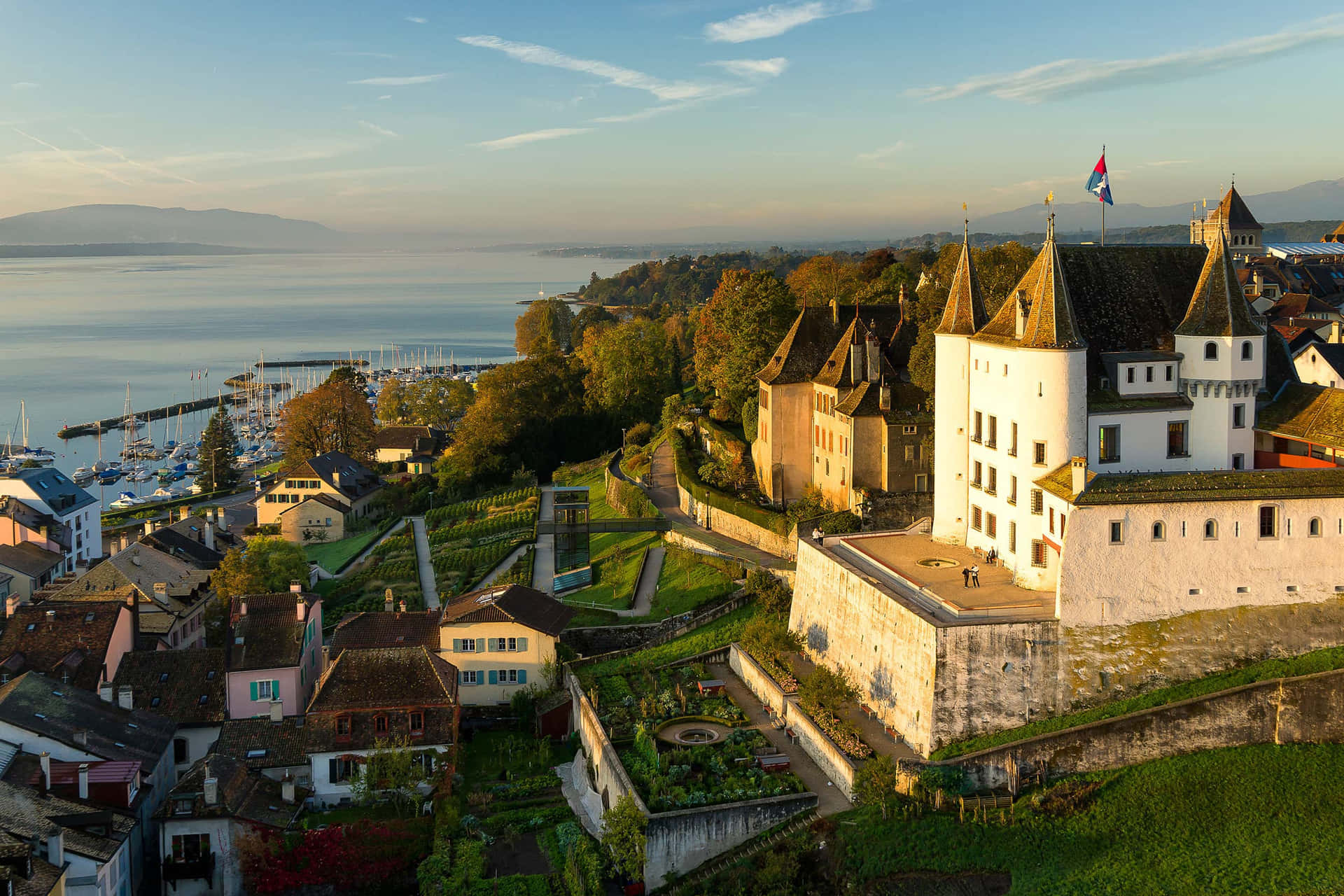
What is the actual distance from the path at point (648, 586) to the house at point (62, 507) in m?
31.2

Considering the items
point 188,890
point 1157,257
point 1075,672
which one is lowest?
point 188,890

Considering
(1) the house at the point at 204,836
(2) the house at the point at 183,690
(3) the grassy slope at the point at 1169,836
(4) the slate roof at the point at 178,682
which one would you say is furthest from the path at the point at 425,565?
(3) the grassy slope at the point at 1169,836

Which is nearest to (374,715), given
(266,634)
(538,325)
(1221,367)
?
(266,634)

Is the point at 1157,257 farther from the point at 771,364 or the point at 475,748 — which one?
the point at 475,748

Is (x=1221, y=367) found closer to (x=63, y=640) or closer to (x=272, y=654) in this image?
(x=272, y=654)

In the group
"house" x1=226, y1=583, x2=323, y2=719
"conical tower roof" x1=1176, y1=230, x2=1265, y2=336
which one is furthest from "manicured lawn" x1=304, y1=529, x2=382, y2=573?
"conical tower roof" x1=1176, y1=230, x2=1265, y2=336

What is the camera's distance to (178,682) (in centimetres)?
3606

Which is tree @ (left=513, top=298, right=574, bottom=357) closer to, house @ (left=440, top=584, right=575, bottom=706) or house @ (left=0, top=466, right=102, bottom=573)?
house @ (left=0, top=466, right=102, bottom=573)

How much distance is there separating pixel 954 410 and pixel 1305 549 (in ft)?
34.7

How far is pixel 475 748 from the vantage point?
3462 centimetres

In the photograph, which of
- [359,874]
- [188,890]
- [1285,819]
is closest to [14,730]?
[188,890]

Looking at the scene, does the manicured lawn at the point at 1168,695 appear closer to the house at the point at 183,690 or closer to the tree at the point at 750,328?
the house at the point at 183,690

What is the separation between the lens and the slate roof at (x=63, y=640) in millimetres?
35531

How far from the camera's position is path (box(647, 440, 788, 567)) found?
4369 centimetres
